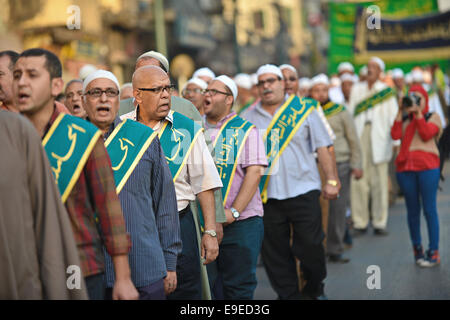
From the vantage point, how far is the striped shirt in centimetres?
387

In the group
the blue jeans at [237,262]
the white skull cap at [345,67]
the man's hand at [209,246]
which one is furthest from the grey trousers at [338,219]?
the white skull cap at [345,67]

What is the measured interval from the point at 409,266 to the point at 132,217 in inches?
207

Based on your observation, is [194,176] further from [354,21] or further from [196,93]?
[354,21]

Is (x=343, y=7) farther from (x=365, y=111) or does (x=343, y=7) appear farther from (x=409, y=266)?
(x=409, y=266)

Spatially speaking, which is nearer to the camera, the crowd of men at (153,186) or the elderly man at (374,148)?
the crowd of men at (153,186)

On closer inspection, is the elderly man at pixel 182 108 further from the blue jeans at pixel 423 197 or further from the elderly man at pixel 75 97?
the blue jeans at pixel 423 197

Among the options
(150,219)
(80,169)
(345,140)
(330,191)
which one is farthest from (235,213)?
(345,140)

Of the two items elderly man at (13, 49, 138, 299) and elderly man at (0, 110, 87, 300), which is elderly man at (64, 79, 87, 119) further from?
elderly man at (0, 110, 87, 300)

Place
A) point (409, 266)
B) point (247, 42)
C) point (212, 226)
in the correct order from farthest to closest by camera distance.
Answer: point (247, 42) < point (409, 266) < point (212, 226)

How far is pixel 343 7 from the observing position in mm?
15898

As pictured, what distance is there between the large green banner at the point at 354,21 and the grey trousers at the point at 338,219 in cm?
631

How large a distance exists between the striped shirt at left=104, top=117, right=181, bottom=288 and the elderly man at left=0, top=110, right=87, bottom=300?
677mm

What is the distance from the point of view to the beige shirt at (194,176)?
4.94 meters
